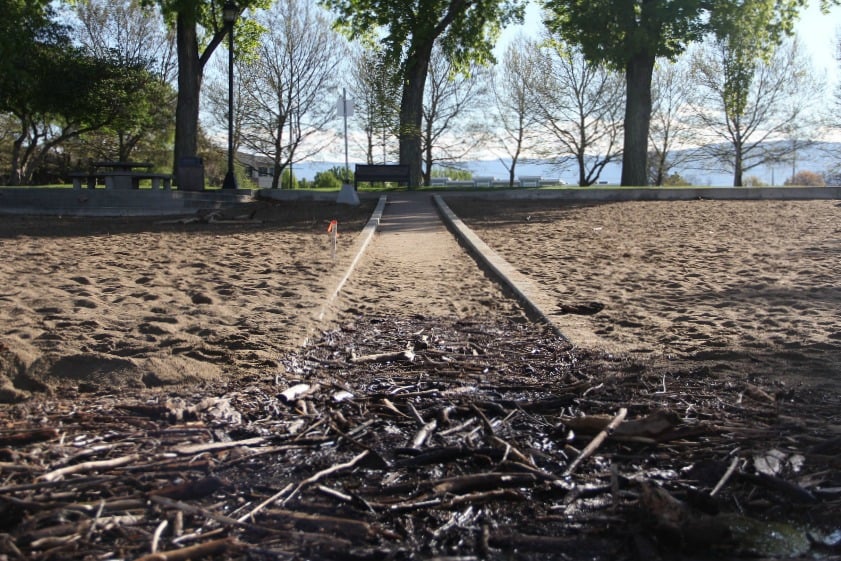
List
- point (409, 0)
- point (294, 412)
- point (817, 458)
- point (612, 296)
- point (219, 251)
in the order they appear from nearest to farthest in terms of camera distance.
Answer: point (817, 458) → point (294, 412) → point (612, 296) → point (219, 251) → point (409, 0)

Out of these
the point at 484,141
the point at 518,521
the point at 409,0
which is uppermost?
the point at 409,0

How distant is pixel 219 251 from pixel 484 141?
1499 inches

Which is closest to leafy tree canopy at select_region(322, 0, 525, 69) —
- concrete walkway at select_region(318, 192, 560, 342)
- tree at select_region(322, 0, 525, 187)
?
tree at select_region(322, 0, 525, 187)

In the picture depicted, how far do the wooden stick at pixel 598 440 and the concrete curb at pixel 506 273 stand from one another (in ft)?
5.88

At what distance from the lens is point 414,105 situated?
25031 mm

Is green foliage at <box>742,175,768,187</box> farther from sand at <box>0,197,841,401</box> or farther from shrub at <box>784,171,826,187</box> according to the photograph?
sand at <box>0,197,841,401</box>

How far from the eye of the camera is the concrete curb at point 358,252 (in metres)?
6.39

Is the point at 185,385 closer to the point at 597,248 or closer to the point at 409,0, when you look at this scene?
the point at 597,248

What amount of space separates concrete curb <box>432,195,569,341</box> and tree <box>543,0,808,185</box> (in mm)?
10722

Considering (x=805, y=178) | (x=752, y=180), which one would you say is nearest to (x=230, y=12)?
(x=752, y=180)

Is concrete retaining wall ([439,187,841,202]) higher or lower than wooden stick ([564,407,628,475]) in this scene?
higher

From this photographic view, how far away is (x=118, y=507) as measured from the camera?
8.79 ft

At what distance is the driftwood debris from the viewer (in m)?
2.51

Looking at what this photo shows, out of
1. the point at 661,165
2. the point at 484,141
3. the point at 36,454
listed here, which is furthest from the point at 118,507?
the point at 661,165
